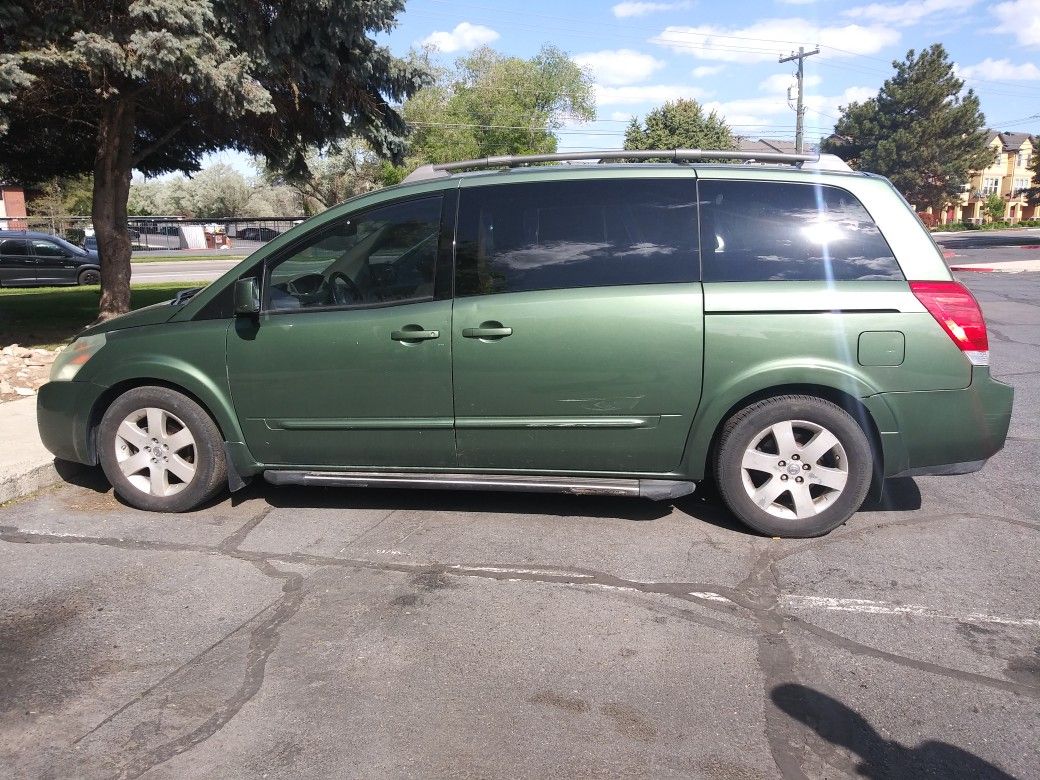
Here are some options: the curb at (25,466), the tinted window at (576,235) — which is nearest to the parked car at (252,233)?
the curb at (25,466)

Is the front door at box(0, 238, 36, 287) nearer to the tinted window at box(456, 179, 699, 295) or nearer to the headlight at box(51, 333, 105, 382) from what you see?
the headlight at box(51, 333, 105, 382)

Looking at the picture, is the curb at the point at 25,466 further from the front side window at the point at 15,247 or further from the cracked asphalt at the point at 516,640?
the front side window at the point at 15,247

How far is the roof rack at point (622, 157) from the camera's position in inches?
194

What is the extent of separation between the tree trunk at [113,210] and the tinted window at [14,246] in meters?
14.5

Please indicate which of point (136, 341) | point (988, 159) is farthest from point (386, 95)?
point (988, 159)

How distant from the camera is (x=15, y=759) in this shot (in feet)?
9.14

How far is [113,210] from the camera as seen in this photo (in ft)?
40.2

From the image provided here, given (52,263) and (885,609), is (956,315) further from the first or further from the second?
(52,263)

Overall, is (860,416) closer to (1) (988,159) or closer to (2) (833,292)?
(2) (833,292)

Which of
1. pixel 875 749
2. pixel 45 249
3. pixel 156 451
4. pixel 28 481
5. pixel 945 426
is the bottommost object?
pixel 875 749

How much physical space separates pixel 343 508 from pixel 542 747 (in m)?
2.68

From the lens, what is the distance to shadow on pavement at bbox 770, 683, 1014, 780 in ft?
8.74

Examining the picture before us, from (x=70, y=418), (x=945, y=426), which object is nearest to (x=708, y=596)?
(x=945, y=426)

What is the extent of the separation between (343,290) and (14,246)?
938 inches
